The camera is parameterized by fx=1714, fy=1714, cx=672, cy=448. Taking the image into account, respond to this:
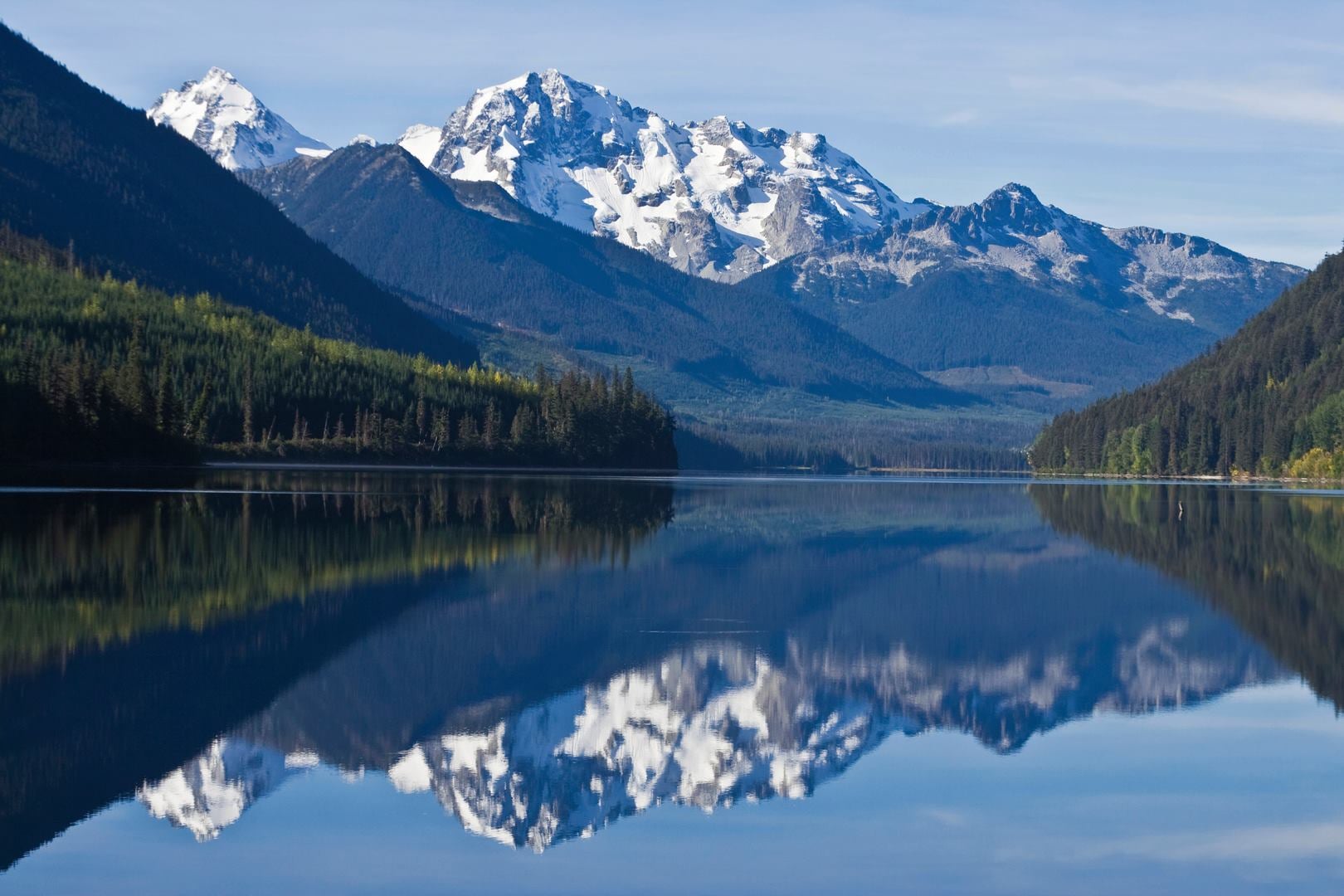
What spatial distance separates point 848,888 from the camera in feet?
60.4

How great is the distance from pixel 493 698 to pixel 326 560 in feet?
70.4

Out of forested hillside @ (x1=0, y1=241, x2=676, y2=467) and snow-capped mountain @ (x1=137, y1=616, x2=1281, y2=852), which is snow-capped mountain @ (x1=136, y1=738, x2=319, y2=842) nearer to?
snow-capped mountain @ (x1=137, y1=616, x2=1281, y2=852)

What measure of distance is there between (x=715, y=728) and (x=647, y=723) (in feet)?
3.53

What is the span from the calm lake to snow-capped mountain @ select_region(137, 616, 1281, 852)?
89mm

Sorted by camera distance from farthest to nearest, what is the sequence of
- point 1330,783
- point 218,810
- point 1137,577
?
point 1137,577 → point 1330,783 → point 218,810

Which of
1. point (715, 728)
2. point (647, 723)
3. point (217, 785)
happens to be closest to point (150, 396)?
point (647, 723)

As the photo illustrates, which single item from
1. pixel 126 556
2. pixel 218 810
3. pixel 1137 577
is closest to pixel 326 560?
pixel 126 556

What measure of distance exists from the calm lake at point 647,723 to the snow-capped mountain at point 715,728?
3.5 inches

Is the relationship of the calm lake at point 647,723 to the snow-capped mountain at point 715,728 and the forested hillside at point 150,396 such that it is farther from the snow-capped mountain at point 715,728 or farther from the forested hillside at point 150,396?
the forested hillside at point 150,396

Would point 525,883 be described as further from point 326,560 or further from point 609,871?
point 326,560

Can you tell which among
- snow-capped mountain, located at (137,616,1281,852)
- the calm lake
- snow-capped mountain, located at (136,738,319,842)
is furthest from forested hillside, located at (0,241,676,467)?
snow-capped mountain, located at (136,738,319,842)

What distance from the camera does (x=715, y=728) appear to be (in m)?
26.8

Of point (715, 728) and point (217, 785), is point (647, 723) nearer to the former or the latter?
point (715, 728)

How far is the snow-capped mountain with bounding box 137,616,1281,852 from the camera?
21891mm
